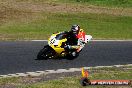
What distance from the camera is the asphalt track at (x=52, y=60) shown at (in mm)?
18781

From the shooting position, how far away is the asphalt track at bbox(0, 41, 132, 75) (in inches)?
739

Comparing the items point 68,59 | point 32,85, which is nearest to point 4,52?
point 68,59

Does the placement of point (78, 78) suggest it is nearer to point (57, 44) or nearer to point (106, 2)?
point (57, 44)

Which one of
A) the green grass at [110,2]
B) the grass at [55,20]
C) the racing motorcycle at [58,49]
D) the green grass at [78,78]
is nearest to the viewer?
the green grass at [78,78]

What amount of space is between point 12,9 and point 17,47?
611 inches

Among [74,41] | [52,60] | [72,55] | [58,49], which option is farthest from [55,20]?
[52,60]

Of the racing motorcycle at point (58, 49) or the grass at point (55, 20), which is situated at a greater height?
the racing motorcycle at point (58, 49)

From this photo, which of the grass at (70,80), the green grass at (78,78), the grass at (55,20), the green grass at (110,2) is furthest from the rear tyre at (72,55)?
the green grass at (110,2)

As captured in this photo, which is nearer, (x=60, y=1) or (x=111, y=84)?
(x=111, y=84)

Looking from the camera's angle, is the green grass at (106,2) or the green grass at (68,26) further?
the green grass at (106,2)

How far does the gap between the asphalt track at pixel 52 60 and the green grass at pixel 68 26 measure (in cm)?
362

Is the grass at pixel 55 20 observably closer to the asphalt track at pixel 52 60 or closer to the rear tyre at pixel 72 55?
the asphalt track at pixel 52 60

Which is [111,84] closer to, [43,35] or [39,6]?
[43,35]

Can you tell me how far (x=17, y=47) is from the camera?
906 inches
